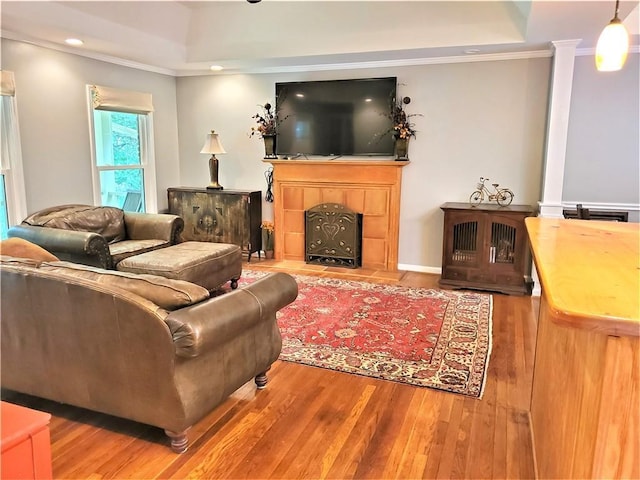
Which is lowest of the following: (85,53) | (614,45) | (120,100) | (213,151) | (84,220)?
(84,220)

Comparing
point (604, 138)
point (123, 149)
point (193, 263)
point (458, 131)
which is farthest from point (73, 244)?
point (604, 138)

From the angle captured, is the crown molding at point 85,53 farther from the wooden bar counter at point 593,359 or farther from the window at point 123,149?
the wooden bar counter at point 593,359

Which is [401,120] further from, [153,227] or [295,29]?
[153,227]

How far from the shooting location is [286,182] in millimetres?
5879

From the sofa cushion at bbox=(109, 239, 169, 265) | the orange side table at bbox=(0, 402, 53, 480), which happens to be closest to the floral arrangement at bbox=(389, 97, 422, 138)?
the sofa cushion at bbox=(109, 239, 169, 265)

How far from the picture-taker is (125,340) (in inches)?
85.1

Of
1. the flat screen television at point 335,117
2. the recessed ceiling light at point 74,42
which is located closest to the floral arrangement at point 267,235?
the flat screen television at point 335,117

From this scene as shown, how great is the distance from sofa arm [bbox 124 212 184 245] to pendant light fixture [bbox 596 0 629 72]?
3815 millimetres

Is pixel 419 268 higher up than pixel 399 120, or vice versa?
pixel 399 120

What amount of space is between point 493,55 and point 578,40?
83 cm

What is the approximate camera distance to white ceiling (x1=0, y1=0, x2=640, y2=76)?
3963 mm

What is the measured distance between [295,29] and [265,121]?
1.24 metres

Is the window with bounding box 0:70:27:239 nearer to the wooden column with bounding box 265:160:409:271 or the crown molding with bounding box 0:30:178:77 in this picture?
the crown molding with bounding box 0:30:178:77

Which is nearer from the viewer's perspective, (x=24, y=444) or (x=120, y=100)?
(x=24, y=444)
